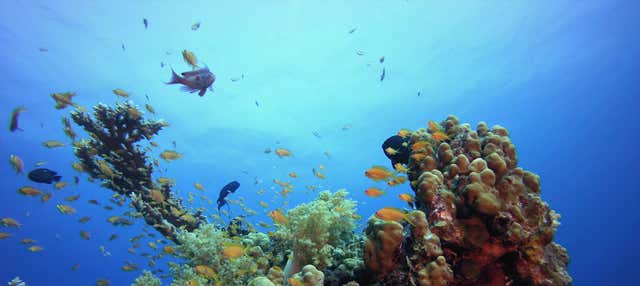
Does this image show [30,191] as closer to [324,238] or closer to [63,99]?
[63,99]

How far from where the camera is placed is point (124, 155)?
7637 mm

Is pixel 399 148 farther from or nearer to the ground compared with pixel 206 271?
farther from the ground

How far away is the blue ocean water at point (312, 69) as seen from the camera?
2175 cm

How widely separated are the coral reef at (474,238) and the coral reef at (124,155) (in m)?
5.87

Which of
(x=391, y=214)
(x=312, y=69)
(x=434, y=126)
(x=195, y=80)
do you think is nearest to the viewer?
(x=391, y=214)

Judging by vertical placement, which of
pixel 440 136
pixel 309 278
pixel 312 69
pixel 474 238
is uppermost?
pixel 312 69

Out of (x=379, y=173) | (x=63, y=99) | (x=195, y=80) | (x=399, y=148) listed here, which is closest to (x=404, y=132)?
(x=399, y=148)

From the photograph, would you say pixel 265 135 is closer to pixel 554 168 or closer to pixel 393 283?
pixel 393 283

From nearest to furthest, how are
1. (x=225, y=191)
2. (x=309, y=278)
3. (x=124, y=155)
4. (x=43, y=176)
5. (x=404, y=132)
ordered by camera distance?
1. (x=309, y=278)
2. (x=404, y=132)
3. (x=43, y=176)
4. (x=124, y=155)
5. (x=225, y=191)

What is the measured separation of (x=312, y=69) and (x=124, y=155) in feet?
77.2

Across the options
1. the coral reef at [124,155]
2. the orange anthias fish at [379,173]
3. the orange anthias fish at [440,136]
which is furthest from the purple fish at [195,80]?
the orange anthias fish at [440,136]

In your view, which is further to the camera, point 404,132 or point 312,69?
point 312,69

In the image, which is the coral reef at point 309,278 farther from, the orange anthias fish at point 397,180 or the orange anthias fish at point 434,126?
the orange anthias fish at point 434,126

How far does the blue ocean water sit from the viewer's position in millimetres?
21750
